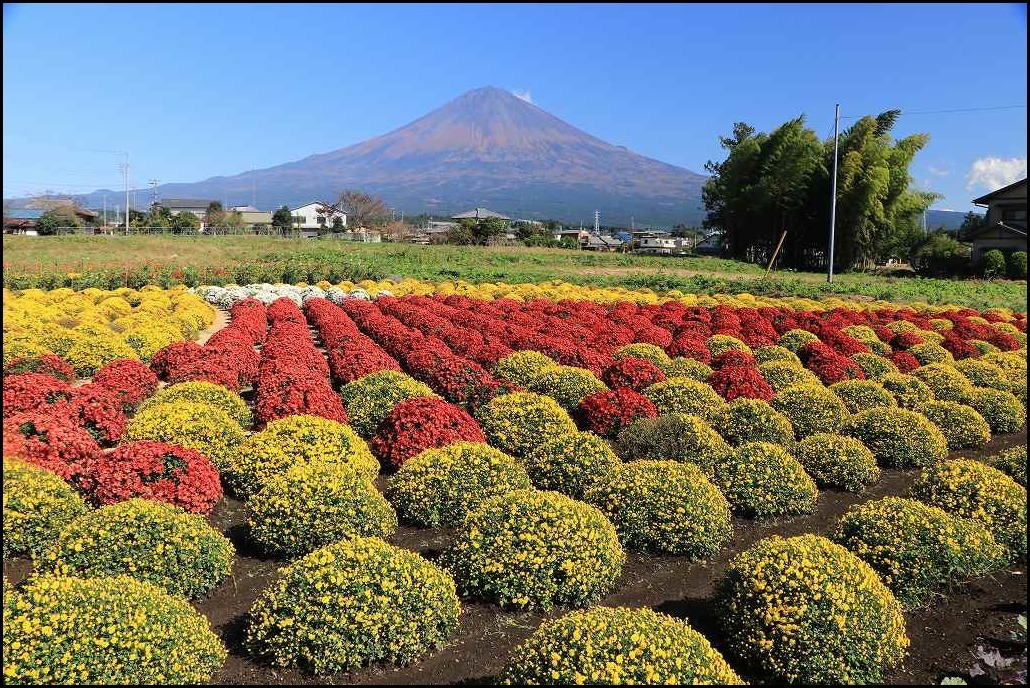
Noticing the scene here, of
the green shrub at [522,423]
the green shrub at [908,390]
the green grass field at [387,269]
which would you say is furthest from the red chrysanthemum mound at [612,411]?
the green grass field at [387,269]

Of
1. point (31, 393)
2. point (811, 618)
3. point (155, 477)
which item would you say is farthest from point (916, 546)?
point (31, 393)

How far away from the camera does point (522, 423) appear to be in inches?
338

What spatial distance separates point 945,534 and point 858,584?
5.17ft

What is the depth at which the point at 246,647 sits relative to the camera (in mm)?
4828

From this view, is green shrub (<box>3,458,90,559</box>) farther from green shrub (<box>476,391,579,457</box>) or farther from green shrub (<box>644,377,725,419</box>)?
→ green shrub (<box>644,377,725,419</box>)

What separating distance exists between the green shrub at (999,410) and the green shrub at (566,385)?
18.0ft

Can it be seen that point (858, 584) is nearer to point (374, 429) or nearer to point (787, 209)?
point (374, 429)

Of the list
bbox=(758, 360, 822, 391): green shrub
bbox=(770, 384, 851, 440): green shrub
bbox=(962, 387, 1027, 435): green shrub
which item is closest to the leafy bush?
bbox=(770, 384, 851, 440): green shrub

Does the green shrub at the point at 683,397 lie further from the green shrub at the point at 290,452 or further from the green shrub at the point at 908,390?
the green shrub at the point at 290,452

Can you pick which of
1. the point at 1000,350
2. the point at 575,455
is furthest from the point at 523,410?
the point at 1000,350

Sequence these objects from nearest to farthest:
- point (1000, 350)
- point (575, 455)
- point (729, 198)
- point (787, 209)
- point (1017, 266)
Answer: point (575, 455)
point (1000, 350)
point (1017, 266)
point (787, 209)
point (729, 198)

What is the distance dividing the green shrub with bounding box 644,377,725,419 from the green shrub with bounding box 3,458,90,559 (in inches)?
263

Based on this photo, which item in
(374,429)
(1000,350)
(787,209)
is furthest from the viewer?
(787,209)

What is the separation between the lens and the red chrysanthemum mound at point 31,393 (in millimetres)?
8867
